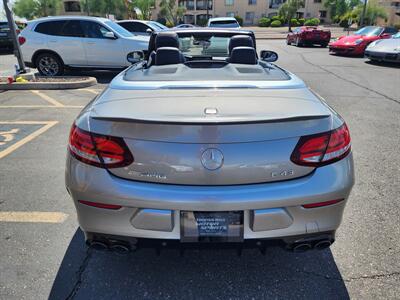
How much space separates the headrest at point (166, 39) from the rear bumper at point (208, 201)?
2263mm

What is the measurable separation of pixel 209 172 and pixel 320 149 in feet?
2.19

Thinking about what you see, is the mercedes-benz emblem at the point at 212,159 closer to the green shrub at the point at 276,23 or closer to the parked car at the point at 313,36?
the parked car at the point at 313,36

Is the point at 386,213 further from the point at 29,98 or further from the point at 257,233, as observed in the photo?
the point at 29,98

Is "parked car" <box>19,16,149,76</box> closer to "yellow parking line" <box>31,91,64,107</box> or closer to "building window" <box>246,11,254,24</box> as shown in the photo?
"yellow parking line" <box>31,91,64,107</box>

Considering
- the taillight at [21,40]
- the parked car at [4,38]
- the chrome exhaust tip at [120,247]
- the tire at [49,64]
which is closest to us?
the chrome exhaust tip at [120,247]

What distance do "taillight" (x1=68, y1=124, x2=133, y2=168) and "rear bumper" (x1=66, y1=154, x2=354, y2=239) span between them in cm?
5

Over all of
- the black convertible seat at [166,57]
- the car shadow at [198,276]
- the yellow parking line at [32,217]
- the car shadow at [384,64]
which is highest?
the black convertible seat at [166,57]

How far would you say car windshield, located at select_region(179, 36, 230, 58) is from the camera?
170 inches

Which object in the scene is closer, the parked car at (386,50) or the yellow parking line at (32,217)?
the yellow parking line at (32,217)

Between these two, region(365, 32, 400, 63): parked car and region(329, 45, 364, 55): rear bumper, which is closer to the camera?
region(365, 32, 400, 63): parked car

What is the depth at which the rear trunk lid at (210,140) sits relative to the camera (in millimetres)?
1859

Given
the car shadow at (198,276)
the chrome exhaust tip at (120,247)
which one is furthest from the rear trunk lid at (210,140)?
the car shadow at (198,276)

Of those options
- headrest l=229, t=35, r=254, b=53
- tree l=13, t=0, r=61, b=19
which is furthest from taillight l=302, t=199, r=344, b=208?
tree l=13, t=0, r=61, b=19

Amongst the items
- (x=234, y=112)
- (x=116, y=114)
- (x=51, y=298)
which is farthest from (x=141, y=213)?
(x=51, y=298)
